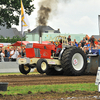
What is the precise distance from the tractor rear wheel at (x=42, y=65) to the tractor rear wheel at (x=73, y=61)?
0.79 m

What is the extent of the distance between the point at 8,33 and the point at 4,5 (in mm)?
48776

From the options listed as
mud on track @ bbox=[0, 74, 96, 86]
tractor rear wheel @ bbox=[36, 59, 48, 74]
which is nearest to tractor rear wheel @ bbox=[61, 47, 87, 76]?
tractor rear wheel @ bbox=[36, 59, 48, 74]

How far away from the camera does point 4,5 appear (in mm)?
30641

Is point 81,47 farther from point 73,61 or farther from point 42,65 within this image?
point 42,65

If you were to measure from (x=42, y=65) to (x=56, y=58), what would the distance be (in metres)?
1.13

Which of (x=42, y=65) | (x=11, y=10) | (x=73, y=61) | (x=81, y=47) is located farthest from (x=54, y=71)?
(x=11, y=10)

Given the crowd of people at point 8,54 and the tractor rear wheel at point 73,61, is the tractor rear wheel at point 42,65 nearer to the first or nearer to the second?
the tractor rear wheel at point 73,61

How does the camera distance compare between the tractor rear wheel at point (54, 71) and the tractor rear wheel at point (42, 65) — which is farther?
the tractor rear wheel at point (54, 71)

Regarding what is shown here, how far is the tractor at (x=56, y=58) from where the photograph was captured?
12000mm

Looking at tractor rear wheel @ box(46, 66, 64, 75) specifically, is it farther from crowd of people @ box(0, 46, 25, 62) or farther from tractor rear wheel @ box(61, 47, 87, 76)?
crowd of people @ box(0, 46, 25, 62)

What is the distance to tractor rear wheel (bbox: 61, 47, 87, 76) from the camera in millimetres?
12016

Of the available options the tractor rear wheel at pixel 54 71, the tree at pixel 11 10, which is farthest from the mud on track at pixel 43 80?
the tree at pixel 11 10

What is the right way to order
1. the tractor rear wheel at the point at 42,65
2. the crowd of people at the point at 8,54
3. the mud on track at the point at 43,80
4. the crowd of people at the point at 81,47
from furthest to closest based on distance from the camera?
the crowd of people at the point at 8,54 < the crowd of people at the point at 81,47 < the tractor rear wheel at the point at 42,65 < the mud on track at the point at 43,80

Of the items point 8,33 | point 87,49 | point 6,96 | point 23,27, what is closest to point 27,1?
point 23,27
